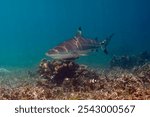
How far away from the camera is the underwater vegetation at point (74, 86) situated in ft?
37.9

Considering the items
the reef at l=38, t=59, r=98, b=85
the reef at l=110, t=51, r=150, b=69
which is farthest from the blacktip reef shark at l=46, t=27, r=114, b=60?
the reef at l=110, t=51, r=150, b=69

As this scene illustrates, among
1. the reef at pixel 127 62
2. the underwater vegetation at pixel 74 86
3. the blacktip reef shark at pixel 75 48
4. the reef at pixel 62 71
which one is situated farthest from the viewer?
the reef at pixel 127 62

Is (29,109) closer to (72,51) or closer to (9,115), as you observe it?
(9,115)

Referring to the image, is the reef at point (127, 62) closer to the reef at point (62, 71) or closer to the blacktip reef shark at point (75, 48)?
the blacktip reef shark at point (75, 48)

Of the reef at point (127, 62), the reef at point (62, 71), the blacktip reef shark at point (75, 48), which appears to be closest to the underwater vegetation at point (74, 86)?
the reef at point (62, 71)

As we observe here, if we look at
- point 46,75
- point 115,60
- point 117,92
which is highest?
point 115,60

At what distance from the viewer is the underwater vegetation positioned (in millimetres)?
11547

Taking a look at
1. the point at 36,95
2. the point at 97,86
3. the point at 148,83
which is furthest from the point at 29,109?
the point at 148,83

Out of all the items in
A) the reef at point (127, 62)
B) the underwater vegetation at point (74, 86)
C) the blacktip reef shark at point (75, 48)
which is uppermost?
the reef at point (127, 62)

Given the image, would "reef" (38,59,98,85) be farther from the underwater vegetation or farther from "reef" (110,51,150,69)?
"reef" (110,51,150,69)

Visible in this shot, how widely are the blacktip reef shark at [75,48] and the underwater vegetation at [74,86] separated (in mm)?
795

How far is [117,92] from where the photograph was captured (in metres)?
11.6

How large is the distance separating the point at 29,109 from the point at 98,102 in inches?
55.9

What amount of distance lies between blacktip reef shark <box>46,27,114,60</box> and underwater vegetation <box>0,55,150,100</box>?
79cm
